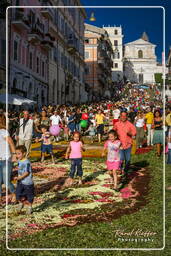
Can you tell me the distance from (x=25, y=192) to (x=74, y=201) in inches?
56.9

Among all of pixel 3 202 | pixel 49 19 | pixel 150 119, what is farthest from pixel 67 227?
pixel 49 19

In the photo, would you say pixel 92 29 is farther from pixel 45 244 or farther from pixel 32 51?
pixel 45 244

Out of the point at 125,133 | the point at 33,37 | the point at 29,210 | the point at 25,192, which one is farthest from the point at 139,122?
the point at 33,37

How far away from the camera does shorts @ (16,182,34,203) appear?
25.6 ft

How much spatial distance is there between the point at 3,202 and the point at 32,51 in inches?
1111

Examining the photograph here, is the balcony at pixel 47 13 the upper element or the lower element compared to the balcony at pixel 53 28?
upper

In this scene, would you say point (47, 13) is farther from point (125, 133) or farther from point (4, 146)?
point (4, 146)

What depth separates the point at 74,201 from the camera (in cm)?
894

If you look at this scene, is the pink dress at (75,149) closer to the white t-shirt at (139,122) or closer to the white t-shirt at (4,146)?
the white t-shirt at (4,146)

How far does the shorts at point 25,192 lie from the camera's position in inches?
307

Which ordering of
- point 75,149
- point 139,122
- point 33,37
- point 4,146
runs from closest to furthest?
point 4,146, point 75,149, point 139,122, point 33,37

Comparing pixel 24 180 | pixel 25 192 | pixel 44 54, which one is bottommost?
pixel 25 192

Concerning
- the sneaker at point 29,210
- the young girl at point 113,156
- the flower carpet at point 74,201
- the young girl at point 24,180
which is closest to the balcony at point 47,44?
the flower carpet at point 74,201

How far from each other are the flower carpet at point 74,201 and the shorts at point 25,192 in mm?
297
